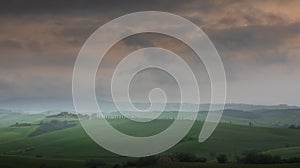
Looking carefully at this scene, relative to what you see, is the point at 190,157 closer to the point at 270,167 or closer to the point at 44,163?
the point at 270,167

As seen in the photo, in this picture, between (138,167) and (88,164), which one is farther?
(88,164)

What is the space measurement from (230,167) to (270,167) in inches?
441

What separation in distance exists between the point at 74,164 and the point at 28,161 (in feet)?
75.2

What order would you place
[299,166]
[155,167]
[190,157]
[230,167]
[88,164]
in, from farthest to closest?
1. [88,164]
2. [190,157]
3. [155,167]
4. [230,167]
5. [299,166]

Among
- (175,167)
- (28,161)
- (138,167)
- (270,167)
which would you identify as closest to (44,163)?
(28,161)

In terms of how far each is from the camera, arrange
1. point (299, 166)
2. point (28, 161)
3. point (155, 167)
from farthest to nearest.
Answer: point (28, 161)
point (155, 167)
point (299, 166)

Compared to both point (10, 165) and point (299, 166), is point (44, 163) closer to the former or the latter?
point (10, 165)

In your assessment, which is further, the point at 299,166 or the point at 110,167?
the point at 110,167

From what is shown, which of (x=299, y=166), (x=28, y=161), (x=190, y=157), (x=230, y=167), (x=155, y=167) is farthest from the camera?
(x=28, y=161)

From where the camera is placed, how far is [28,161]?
168875mm

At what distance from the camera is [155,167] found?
126500mm

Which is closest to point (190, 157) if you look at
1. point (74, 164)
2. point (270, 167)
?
point (270, 167)


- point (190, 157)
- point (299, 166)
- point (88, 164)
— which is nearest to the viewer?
point (299, 166)

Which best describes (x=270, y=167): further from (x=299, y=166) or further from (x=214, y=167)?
(x=214, y=167)
